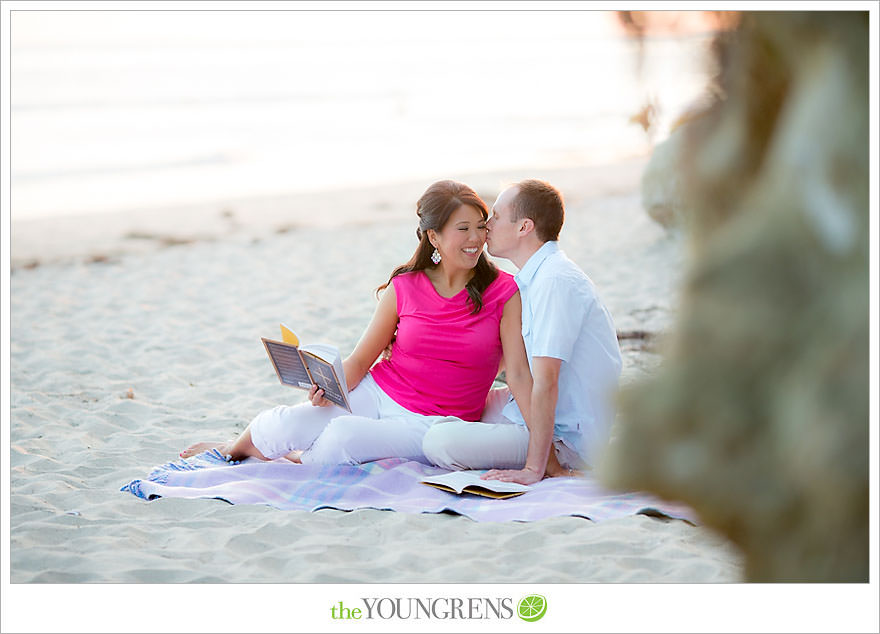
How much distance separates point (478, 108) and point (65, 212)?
822 cm

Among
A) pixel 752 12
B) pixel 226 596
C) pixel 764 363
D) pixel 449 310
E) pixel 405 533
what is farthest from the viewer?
pixel 449 310

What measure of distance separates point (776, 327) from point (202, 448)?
3.21m

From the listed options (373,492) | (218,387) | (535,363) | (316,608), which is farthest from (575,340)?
(218,387)

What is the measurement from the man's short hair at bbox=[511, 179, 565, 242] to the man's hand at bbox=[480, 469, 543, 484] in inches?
36.7

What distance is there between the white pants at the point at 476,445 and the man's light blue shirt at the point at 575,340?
11cm

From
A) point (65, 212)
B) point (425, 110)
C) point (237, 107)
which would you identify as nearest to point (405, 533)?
point (65, 212)

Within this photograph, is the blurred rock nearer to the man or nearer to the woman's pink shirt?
the man

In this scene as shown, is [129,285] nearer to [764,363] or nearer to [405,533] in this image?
[405,533]

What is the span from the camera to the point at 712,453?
1239 millimetres

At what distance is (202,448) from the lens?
12.9 feet

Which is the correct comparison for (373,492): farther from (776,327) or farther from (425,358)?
(776,327)

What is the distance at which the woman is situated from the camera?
12.0 feet

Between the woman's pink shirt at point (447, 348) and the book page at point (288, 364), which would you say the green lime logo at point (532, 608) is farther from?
the book page at point (288, 364)

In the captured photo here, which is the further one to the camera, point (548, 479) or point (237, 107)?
point (237, 107)
